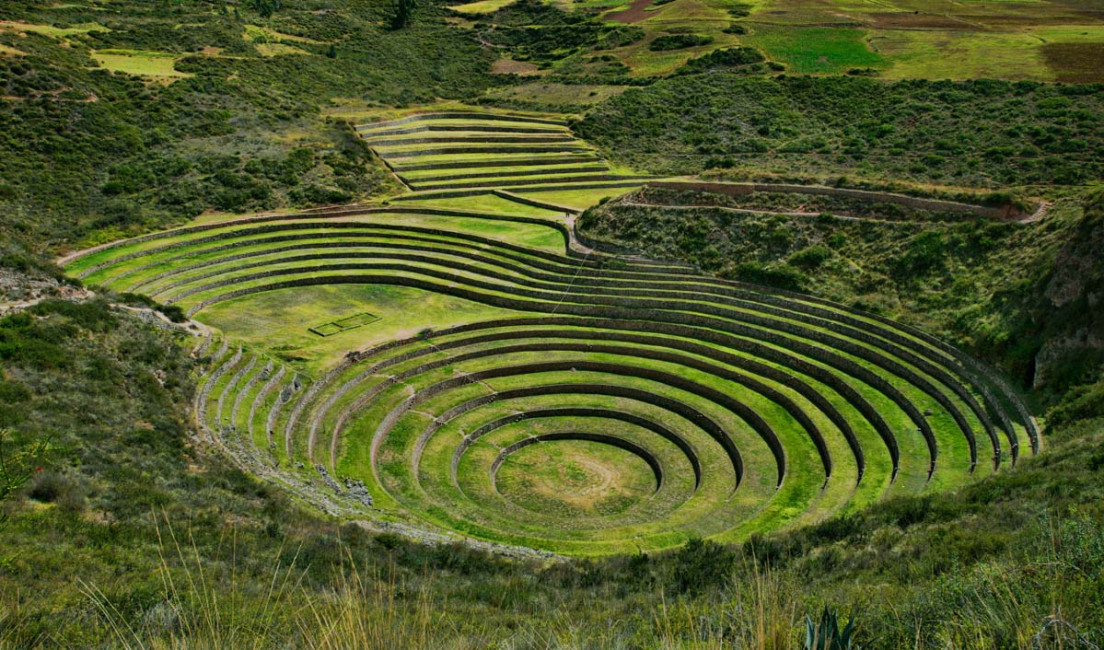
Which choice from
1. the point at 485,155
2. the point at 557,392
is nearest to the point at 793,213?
the point at 557,392

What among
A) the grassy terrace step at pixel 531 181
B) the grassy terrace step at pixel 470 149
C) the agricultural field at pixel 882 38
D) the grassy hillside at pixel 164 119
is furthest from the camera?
the grassy terrace step at pixel 470 149

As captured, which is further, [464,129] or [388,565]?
[464,129]


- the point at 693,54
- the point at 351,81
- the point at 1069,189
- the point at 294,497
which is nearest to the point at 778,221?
the point at 1069,189

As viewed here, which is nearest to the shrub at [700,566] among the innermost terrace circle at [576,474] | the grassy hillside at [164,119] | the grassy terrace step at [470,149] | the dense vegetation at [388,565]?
the dense vegetation at [388,565]

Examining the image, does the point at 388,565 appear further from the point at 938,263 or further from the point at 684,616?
the point at 938,263

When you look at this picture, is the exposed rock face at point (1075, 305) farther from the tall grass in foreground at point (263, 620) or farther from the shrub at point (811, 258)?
the tall grass in foreground at point (263, 620)
